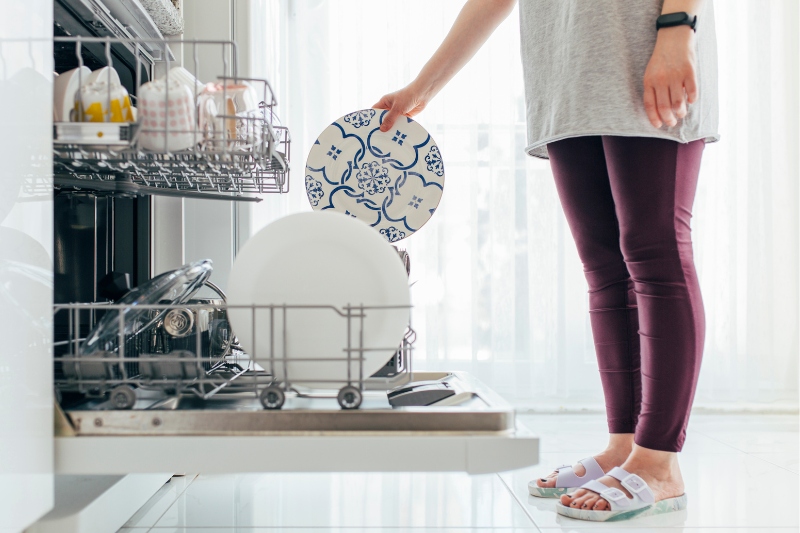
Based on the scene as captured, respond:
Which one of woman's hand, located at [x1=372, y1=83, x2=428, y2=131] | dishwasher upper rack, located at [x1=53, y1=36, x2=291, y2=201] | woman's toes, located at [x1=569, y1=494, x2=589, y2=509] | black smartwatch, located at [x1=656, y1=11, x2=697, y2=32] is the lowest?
woman's toes, located at [x1=569, y1=494, x2=589, y2=509]

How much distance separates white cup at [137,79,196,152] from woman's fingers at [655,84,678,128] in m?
0.67

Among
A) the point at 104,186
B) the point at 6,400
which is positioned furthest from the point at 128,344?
the point at 6,400

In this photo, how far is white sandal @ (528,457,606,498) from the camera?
1217 millimetres

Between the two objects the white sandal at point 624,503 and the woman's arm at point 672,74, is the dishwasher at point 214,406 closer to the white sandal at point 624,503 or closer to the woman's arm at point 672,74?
the white sandal at point 624,503

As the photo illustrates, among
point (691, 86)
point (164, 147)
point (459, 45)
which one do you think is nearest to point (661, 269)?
point (691, 86)

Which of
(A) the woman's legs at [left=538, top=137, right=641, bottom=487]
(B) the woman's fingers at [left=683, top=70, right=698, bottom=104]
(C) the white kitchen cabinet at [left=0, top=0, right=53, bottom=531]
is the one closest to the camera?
(C) the white kitchen cabinet at [left=0, top=0, right=53, bottom=531]

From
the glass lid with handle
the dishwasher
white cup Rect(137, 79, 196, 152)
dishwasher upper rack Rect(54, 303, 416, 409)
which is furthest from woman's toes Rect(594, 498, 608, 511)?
white cup Rect(137, 79, 196, 152)

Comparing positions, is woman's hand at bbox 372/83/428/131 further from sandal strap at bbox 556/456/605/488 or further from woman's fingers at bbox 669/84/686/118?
sandal strap at bbox 556/456/605/488

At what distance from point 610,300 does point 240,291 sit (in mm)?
710

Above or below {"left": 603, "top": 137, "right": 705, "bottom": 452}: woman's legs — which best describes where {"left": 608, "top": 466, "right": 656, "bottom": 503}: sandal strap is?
below

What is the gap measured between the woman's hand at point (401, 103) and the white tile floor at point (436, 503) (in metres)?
0.67

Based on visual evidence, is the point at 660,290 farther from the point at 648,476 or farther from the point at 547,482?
the point at 547,482

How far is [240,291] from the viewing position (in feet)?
2.57

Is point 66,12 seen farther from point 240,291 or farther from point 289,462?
point 289,462
